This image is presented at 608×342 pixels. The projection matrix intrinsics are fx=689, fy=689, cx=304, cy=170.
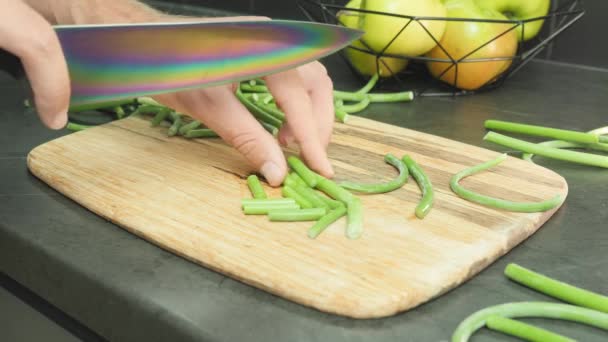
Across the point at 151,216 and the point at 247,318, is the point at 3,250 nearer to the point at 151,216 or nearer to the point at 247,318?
the point at 151,216

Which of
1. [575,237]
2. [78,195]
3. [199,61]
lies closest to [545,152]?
[575,237]

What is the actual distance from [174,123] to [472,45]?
0.59 meters

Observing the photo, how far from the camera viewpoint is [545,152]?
1.07 meters

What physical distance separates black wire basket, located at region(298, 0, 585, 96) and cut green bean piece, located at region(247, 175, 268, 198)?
45cm

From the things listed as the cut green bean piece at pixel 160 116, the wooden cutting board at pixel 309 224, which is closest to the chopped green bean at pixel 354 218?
the wooden cutting board at pixel 309 224

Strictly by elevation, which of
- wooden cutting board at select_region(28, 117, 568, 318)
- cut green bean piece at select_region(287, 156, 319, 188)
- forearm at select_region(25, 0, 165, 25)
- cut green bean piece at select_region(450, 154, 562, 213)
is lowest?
wooden cutting board at select_region(28, 117, 568, 318)

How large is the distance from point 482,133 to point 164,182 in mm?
582

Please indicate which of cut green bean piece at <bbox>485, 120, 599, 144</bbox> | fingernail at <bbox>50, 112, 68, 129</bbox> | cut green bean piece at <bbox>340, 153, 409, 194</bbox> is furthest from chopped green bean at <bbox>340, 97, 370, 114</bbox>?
fingernail at <bbox>50, 112, 68, 129</bbox>

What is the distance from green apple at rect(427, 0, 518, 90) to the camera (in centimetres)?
131

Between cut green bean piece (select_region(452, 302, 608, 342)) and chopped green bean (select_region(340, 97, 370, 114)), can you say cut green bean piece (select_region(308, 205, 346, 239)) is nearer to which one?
cut green bean piece (select_region(452, 302, 608, 342))

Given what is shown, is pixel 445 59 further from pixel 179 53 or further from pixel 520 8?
pixel 179 53

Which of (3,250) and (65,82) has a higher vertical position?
(65,82)

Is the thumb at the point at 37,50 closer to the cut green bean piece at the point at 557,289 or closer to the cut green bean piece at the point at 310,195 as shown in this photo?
the cut green bean piece at the point at 310,195

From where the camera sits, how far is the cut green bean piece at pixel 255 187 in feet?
2.98
